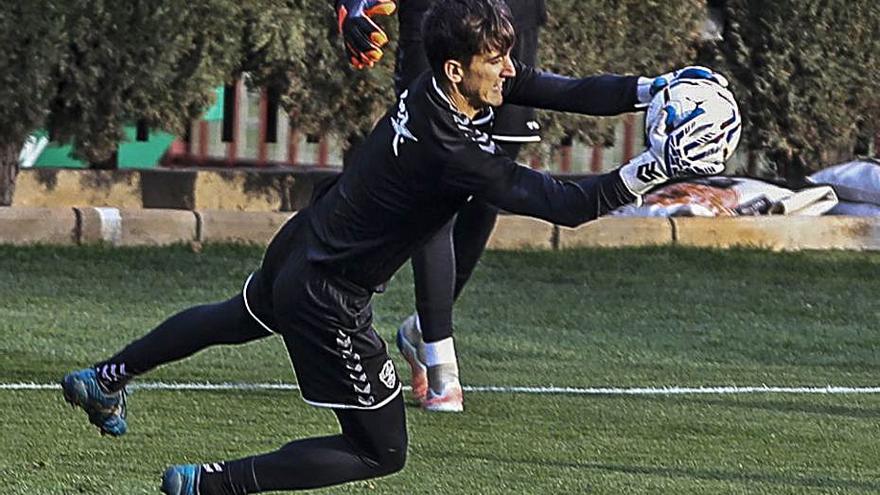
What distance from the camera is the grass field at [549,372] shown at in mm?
5133

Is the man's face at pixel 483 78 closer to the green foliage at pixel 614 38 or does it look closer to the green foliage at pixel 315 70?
the green foliage at pixel 315 70

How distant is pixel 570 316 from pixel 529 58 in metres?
2.17

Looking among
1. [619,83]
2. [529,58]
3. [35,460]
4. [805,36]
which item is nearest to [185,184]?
[805,36]

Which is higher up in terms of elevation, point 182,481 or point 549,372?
point 182,481

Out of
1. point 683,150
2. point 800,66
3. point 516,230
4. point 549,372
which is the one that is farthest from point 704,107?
point 800,66

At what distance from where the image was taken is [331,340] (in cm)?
423

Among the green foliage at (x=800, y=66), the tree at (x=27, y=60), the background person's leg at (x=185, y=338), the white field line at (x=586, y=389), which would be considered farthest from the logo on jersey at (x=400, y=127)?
the green foliage at (x=800, y=66)

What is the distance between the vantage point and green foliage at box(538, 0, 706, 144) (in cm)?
1064

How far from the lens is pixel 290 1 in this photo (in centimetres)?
997

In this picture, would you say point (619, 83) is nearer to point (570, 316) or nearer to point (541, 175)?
point (541, 175)

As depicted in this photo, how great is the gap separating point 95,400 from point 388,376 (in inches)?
35.9

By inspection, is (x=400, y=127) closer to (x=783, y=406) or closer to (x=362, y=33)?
(x=362, y=33)

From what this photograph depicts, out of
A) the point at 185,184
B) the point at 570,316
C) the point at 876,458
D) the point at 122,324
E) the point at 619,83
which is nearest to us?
the point at 619,83

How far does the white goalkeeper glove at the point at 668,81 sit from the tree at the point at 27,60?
552cm
